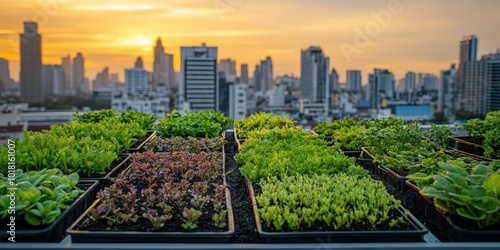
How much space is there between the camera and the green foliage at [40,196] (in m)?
2.27

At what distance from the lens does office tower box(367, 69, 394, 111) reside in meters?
45.0

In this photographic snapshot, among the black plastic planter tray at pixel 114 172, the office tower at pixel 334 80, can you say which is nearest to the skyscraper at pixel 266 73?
the office tower at pixel 334 80

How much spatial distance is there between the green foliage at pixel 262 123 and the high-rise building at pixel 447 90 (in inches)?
1366

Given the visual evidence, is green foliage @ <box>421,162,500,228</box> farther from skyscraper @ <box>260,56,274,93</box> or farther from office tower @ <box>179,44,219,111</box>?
office tower @ <box>179,44,219,111</box>

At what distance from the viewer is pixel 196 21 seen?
12359mm

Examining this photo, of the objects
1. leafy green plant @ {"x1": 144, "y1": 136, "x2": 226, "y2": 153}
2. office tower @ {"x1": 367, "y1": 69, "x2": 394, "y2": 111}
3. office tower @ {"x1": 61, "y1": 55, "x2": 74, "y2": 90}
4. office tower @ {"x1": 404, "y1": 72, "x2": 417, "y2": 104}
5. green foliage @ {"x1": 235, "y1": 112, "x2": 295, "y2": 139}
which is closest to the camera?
leafy green plant @ {"x1": 144, "y1": 136, "x2": 226, "y2": 153}

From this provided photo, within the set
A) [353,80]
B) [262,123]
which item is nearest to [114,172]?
[262,123]

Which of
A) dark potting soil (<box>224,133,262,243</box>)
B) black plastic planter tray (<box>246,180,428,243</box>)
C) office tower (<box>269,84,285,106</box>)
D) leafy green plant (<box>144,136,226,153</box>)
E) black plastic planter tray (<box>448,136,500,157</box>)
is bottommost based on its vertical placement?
dark potting soil (<box>224,133,262,243</box>)

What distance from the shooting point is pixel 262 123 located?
602cm

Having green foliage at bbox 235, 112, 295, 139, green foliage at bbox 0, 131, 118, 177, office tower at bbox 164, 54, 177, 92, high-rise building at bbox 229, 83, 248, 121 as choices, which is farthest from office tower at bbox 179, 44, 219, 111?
green foliage at bbox 0, 131, 118, 177

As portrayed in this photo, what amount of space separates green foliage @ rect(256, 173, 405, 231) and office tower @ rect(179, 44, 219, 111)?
2433 inches

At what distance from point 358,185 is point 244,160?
1153 millimetres

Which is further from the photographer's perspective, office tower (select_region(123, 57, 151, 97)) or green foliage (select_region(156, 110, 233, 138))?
office tower (select_region(123, 57, 151, 97))

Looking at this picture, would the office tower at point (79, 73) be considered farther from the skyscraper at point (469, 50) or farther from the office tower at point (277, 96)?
the office tower at point (277, 96)
